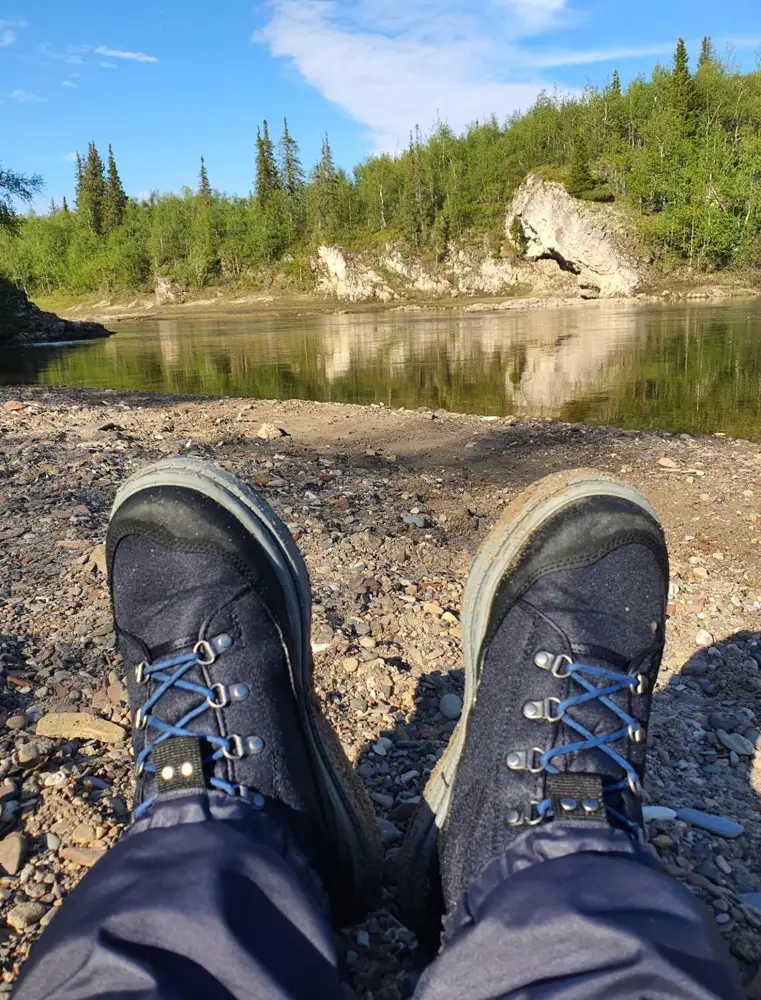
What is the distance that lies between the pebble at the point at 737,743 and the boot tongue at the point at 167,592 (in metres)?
1.15

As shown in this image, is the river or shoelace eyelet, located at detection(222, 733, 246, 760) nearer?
shoelace eyelet, located at detection(222, 733, 246, 760)

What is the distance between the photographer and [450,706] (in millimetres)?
1632

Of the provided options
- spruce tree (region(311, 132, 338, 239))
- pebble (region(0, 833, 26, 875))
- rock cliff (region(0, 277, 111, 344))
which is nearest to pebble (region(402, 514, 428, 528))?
pebble (region(0, 833, 26, 875))

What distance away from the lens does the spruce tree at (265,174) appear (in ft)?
188

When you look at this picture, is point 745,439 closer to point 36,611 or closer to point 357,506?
point 357,506

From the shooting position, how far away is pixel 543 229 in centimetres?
4231

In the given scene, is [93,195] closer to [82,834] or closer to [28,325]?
[28,325]

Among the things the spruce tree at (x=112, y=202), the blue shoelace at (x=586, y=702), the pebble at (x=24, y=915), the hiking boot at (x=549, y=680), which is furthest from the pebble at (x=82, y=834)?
the spruce tree at (x=112, y=202)

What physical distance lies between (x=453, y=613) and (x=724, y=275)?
130 ft

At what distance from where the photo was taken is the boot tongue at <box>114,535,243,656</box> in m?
1.21

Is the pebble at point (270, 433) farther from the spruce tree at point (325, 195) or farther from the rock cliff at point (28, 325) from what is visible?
the spruce tree at point (325, 195)

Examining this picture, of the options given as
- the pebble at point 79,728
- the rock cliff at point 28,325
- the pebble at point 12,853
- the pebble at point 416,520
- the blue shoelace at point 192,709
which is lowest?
the pebble at point 12,853

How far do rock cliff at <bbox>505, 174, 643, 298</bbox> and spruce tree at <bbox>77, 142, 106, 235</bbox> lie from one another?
3985 centimetres

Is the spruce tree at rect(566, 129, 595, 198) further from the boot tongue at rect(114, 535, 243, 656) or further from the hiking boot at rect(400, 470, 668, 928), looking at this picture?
the boot tongue at rect(114, 535, 243, 656)
